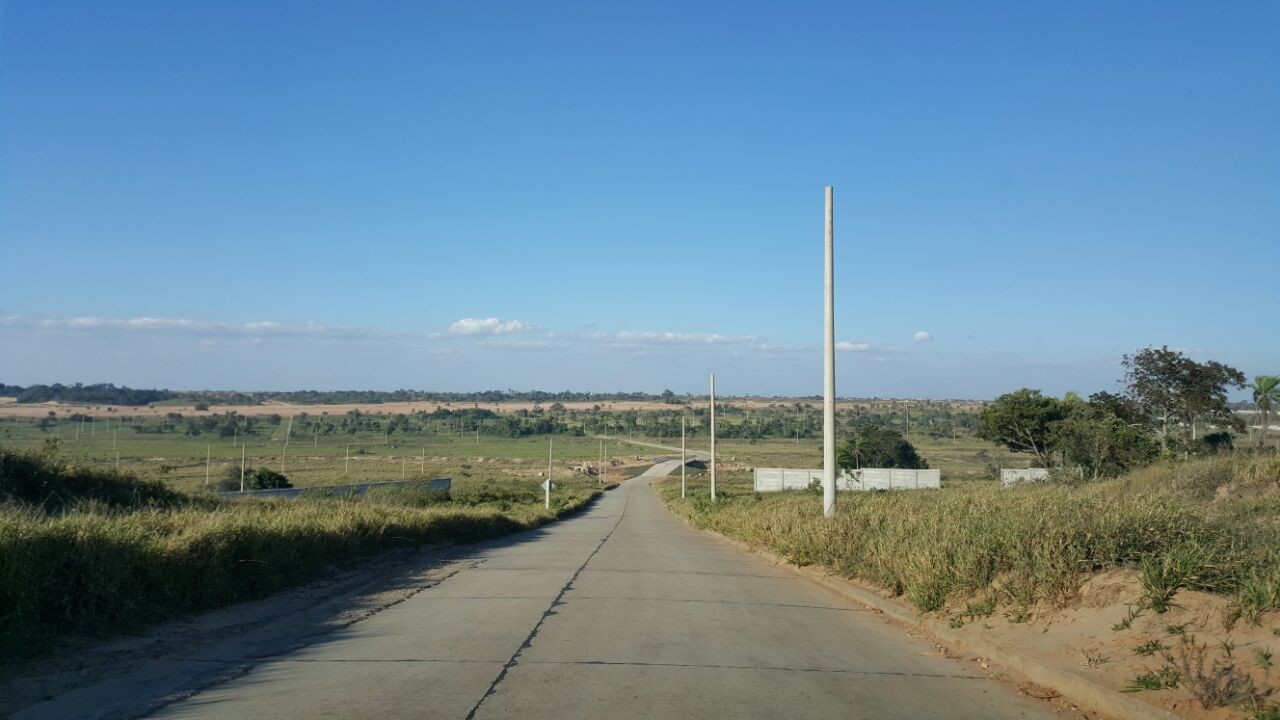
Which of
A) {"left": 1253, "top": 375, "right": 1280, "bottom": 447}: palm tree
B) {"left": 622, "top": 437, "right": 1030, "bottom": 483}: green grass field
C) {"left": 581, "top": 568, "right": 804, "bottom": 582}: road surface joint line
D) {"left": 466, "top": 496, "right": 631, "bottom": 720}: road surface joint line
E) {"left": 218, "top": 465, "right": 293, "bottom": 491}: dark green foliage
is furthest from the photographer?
{"left": 622, "top": 437, "right": 1030, "bottom": 483}: green grass field

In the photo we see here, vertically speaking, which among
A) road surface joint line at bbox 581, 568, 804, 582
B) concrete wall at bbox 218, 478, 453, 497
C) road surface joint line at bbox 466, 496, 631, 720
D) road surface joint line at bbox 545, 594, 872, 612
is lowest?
concrete wall at bbox 218, 478, 453, 497

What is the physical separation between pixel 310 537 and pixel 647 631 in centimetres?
860

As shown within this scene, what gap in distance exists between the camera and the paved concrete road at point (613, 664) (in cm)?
729

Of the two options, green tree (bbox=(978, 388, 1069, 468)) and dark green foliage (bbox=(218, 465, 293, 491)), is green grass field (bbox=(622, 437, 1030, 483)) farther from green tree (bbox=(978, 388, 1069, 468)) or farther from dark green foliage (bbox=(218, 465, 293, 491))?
dark green foliage (bbox=(218, 465, 293, 491))

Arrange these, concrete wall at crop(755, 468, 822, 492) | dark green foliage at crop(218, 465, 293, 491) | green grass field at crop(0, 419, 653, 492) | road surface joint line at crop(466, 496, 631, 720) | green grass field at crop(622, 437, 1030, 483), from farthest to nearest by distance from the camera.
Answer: green grass field at crop(622, 437, 1030, 483) < concrete wall at crop(755, 468, 822, 492) < green grass field at crop(0, 419, 653, 492) < dark green foliage at crop(218, 465, 293, 491) < road surface joint line at crop(466, 496, 631, 720)

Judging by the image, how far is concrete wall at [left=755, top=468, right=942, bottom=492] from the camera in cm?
5875

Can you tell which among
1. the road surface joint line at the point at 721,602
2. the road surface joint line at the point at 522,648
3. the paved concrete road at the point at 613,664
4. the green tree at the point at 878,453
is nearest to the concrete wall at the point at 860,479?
the green tree at the point at 878,453

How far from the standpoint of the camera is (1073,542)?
33.4ft

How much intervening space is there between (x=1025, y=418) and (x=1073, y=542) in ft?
142

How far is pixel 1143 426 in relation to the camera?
135 feet


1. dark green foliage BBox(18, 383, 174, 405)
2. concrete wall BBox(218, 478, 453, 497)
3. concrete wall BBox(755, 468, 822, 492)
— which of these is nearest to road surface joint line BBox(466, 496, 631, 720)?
concrete wall BBox(218, 478, 453, 497)

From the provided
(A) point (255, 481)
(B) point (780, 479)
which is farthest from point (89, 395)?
(B) point (780, 479)

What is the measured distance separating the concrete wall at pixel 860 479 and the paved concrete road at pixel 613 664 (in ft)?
131

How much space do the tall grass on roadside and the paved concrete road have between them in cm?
107
